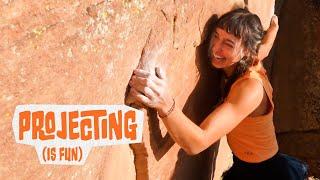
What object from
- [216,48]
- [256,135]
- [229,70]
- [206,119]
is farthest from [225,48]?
[256,135]

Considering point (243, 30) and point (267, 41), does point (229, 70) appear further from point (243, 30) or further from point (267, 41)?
point (267, 41)

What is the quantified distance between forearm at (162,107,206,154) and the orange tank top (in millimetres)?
316

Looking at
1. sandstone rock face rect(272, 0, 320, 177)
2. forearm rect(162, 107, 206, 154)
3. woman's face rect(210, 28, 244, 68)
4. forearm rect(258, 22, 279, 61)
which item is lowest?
sandstone rock face rect(272, 0, 320, 177)

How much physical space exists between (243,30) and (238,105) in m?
0.29

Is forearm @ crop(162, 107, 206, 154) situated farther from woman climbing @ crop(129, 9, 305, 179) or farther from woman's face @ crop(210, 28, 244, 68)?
woman's face @ crop(210, 28, 244, 68)

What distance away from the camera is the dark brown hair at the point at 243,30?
207 cm

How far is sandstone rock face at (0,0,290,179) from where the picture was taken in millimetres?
1296

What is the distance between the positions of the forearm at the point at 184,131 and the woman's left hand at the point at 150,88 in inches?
2.6

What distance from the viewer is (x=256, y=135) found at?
7.36 feet

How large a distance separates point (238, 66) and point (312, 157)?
2.83m

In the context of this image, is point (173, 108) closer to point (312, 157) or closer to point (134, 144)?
point (134, 144)

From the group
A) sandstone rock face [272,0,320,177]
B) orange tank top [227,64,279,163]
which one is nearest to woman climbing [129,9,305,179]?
orange tank top [227,64,279,163]

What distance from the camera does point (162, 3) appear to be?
1.79 m

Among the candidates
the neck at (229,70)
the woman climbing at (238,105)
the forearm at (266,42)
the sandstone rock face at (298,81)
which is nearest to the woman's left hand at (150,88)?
the woman climbing at (238,105)
